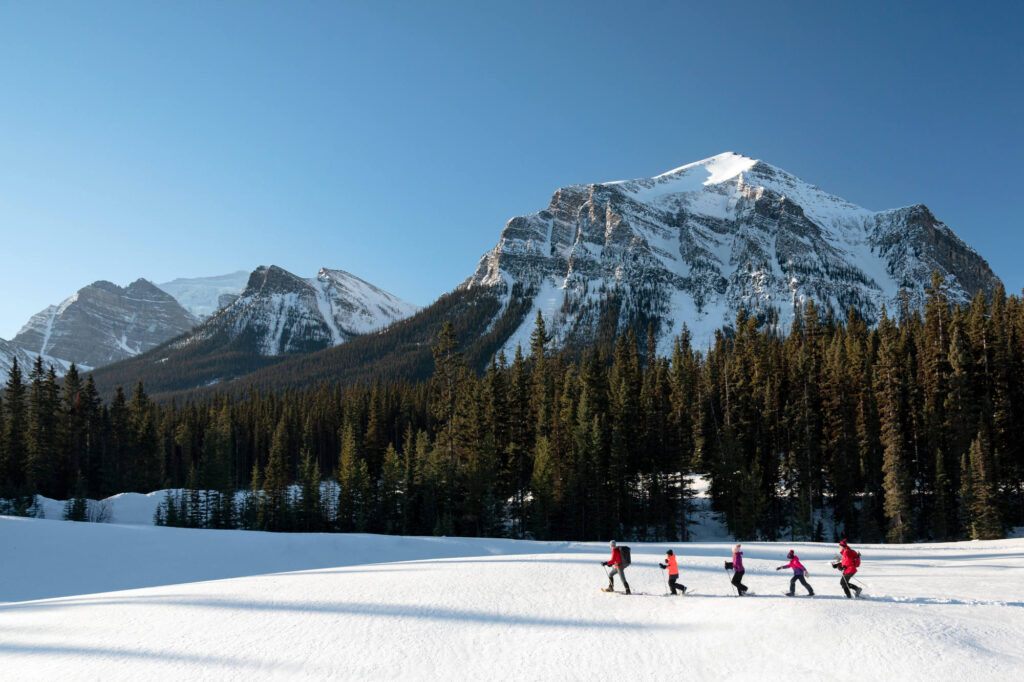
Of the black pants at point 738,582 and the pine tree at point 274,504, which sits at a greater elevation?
the black pants at point 738,582

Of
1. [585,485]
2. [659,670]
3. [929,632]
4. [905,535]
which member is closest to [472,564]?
[659,670]

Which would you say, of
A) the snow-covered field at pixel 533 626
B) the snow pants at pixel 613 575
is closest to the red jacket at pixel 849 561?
the snow-covered field at pixel 533 626

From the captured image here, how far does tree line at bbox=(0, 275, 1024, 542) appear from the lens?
41938 mm

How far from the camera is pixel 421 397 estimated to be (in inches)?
3556

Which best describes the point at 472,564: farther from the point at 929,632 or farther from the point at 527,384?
the point at 527,384

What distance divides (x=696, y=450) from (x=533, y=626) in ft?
162

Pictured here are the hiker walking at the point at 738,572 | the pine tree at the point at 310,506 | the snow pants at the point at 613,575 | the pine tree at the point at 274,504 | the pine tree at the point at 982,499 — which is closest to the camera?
the hiker walking at the point at 738,572

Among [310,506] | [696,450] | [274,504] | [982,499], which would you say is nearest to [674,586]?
[982,499]

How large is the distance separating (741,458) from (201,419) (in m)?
81.2

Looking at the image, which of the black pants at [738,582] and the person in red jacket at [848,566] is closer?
the person in red jacket at [848,566]

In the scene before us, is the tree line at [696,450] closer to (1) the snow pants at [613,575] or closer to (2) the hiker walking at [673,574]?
(1) the snow pants at [613,575]

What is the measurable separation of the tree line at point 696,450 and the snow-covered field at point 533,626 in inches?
967

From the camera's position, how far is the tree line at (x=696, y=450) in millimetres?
41938

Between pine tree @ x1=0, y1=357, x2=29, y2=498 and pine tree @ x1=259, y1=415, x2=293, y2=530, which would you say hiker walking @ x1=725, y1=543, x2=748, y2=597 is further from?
pine tree @ x1=0, y1=357, x2=29, y2=498
